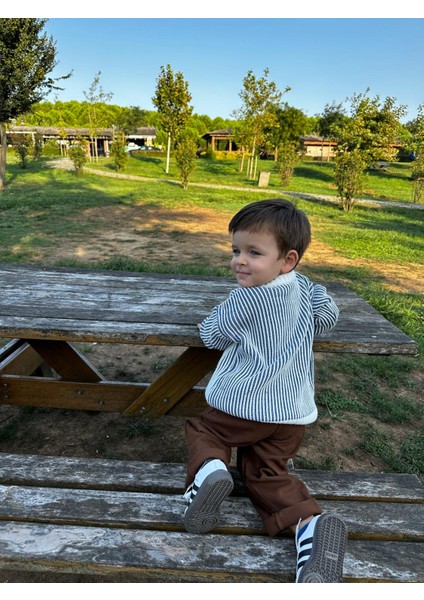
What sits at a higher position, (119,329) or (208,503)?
(119,329)

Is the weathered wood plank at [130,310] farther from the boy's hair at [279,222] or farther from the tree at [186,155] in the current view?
the tree at [186,155]

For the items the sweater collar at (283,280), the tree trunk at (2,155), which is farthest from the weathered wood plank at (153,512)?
the tree trunk at (2,155)

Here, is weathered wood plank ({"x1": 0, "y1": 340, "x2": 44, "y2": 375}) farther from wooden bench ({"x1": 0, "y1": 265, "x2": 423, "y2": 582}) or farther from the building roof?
the building roof

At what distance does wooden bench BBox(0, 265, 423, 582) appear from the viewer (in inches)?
46.7

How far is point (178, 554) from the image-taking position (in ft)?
3.95

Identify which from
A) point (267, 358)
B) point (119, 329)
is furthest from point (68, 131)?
point (267, 358)

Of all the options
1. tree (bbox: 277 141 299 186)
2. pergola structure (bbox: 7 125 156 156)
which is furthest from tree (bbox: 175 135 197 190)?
pergola structure (bbox: 7 125 156 156)

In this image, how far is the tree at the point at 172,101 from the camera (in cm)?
2247

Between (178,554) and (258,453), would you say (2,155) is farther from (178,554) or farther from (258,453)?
(178,554)

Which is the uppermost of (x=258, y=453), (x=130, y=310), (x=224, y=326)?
(x=224, y=326)

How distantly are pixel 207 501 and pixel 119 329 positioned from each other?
2.56 feet

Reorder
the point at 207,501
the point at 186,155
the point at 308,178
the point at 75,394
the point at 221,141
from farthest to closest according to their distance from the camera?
the point at 221,141
the point at 308,178
the point at 186,155
the point at 75,394
the point at 207,501

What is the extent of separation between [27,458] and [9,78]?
16.2m

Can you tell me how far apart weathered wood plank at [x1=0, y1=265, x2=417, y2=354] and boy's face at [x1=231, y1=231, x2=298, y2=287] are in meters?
0.40
